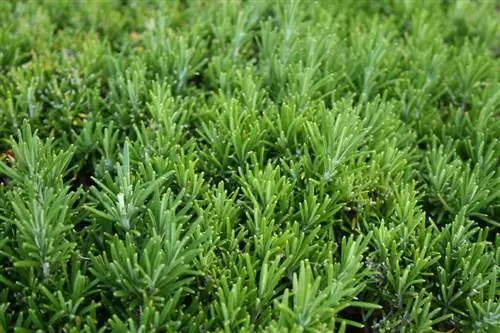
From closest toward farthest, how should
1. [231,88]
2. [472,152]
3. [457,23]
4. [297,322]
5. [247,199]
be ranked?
[297,322]
[247,199]
[472,152]
[231,88]
[457,23]

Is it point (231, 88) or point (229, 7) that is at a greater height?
point (229, 7)

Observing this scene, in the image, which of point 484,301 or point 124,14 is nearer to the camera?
point 484,301

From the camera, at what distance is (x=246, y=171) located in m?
2.49

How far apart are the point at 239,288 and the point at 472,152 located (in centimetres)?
126

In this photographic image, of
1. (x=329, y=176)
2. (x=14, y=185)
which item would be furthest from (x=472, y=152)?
(x=14, y=185)

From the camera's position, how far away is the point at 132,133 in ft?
9.04

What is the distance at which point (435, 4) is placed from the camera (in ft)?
12.3

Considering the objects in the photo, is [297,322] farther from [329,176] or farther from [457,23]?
[457,23]

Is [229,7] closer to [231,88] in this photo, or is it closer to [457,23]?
[231,88]

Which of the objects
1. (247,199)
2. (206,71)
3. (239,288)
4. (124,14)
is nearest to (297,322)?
(239,288)

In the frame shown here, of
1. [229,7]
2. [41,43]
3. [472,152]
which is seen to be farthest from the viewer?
[229,7]

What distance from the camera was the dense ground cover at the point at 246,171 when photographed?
2045mm

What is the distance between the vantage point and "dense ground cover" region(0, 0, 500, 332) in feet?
6.71

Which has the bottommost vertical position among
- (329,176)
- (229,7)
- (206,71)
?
(329,176)
